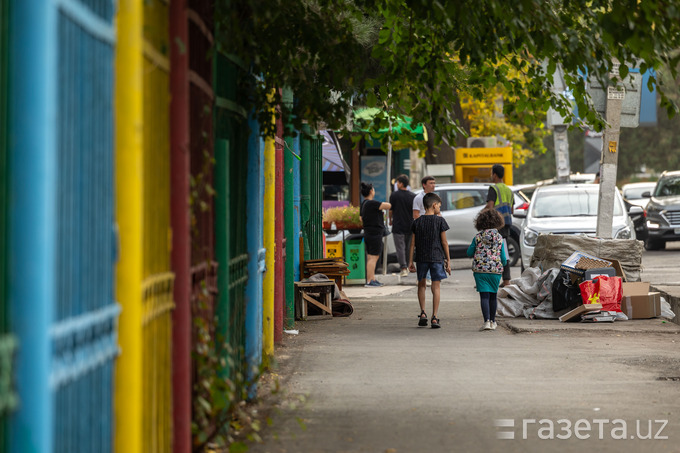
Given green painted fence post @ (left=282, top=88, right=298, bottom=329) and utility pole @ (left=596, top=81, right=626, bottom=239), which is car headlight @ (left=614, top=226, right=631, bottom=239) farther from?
green painted fence post @ (left=282, top=88, right=298, bottom=329)

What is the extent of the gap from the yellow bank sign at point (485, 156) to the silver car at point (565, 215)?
1457 centimetres

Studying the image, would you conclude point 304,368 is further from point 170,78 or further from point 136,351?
point 136,351

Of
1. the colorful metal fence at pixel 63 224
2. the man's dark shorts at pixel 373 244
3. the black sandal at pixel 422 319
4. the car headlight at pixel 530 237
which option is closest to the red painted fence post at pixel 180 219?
the colorful metal fence at pixel 63 224

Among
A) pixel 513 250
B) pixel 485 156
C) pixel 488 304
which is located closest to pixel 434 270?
pixel 488 304

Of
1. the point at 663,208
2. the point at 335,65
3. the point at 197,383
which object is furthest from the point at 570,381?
the point at 663,208

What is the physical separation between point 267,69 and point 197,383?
2.42 meters

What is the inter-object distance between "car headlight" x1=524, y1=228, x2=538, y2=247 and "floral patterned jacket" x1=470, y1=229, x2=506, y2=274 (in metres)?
6.66

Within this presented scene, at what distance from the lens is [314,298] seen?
41.4 feet

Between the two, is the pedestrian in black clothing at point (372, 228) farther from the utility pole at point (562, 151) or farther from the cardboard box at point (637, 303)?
the utility pole at point (562, 151)

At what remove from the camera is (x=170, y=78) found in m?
4.75

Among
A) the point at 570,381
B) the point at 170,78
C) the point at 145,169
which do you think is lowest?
the point at 570,381

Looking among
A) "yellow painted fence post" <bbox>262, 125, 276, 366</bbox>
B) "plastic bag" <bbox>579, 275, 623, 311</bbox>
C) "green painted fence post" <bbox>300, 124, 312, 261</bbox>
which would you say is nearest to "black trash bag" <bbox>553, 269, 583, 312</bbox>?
"plastic bag" <bbox>579, 275, 623, 311</bbox>

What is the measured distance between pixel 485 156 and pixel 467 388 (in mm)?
27179

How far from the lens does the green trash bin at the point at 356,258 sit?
17344 millimetres
